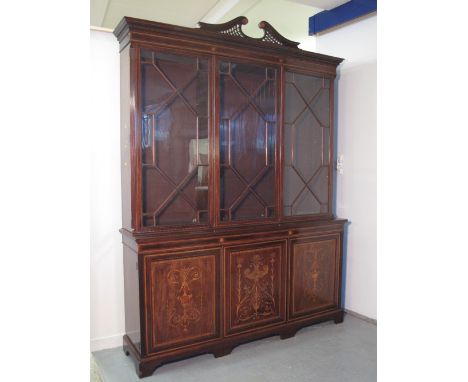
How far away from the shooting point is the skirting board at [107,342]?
2.78 metres

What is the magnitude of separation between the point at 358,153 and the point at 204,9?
1.98 meters

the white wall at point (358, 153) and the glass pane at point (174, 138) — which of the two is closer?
the glass pane at point (174, 138)

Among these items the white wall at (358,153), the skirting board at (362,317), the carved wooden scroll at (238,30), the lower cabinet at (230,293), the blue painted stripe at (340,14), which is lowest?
the skirting board at (362,317)

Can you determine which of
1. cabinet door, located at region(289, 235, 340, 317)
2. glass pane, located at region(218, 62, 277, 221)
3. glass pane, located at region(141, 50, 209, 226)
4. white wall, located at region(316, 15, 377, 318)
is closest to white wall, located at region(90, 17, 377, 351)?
white wall, located at region(316, 15, 377, 318)

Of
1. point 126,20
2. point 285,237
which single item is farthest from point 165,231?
point 126,20

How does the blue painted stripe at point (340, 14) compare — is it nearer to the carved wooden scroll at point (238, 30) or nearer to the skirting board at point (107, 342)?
the carved wooden scroll at point (238, 30)

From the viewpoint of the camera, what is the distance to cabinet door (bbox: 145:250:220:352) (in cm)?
248

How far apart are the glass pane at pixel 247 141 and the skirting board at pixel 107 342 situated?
1181 millimetres

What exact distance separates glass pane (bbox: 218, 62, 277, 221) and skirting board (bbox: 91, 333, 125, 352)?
1.18m

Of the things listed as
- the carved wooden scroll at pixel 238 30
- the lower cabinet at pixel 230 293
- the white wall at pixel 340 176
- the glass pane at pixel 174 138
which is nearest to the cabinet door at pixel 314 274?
the lower cabinet at pixel 230 293
